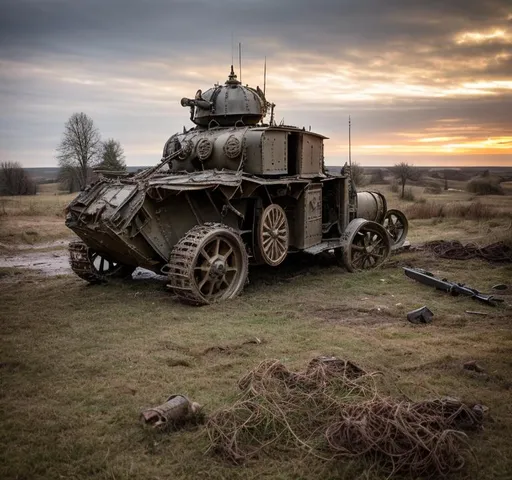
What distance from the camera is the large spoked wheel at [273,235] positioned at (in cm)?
1025

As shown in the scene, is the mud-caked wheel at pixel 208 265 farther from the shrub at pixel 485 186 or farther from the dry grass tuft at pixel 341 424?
the shrub at pixel 485 186

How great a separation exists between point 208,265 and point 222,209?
54.6 inches

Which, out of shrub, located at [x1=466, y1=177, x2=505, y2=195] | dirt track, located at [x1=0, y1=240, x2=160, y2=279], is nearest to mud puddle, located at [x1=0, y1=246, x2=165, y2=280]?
dirt track, located at [x1=0, y1=240, x2=160, y2=279]

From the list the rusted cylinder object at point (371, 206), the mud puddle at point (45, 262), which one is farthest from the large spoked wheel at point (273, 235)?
the rusted cylinder object at point (371, 206)

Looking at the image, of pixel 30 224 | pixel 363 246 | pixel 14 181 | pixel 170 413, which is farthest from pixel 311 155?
pixel 14 181

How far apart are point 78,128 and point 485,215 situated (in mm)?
33687

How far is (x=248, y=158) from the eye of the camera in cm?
1064

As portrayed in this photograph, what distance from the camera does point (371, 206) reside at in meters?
14.3

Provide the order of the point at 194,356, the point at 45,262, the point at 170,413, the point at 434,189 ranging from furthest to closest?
the point at 434,189, the point at 45,262, the point at 194,356, the point at 170,413

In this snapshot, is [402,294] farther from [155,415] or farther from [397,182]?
[397,182]

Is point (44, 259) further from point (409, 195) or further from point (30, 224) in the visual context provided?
point (409, 195)

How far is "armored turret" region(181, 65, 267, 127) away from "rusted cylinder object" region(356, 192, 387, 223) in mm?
3710

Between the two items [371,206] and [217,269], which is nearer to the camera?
[217,269]

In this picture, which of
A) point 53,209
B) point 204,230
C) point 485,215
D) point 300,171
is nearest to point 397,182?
point 485,215
